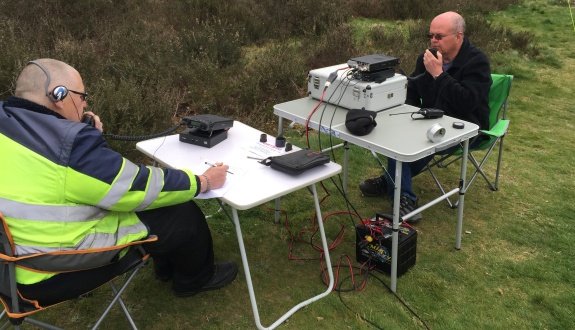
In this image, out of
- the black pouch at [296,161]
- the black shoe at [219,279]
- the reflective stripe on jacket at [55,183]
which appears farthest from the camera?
the black shoe at [219,279]

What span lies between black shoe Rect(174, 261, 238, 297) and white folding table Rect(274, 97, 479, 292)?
2.96 ft

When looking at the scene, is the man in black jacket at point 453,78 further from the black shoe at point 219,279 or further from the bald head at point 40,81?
the bald head at point 40,81

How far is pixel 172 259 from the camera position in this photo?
238 cm

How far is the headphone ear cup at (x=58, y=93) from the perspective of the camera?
176cm

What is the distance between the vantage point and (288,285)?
9.00 ft

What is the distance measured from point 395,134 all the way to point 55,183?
1.69 meters

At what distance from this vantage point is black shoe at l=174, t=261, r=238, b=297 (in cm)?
260

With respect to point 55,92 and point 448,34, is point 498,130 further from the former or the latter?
point 55,92

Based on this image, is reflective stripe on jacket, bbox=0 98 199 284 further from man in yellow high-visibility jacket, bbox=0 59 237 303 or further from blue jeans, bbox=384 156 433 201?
blue jeans, bbox=384 156 433 201

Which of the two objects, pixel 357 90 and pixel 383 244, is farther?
pixel 357 90

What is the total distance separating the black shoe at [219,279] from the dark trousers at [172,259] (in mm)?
33

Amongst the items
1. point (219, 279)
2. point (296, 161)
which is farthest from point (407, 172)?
point (219, 279)

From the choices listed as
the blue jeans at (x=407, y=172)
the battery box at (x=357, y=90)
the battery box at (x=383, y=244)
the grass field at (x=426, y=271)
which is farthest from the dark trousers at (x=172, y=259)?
the blue jeans at (x=407, y=172)

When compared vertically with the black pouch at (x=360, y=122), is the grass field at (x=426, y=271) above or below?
below
